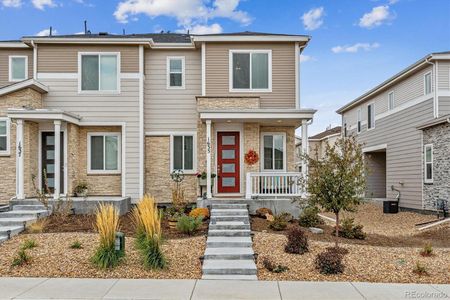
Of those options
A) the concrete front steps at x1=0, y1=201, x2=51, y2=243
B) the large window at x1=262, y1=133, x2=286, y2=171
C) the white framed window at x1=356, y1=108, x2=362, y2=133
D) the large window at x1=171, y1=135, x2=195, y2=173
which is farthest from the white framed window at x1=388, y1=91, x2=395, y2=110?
the concrete front steps at x1=0, y1=201, x2=51, y2=243

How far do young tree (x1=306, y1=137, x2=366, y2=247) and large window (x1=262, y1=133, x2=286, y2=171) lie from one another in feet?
21.2

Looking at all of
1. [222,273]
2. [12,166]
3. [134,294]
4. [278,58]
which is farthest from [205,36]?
[134,294]

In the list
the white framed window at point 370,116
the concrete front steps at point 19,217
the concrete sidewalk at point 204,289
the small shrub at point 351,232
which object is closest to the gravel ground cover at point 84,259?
the concrete sidewalk at point 204,289

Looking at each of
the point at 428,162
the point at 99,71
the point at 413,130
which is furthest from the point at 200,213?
the point at 413,130

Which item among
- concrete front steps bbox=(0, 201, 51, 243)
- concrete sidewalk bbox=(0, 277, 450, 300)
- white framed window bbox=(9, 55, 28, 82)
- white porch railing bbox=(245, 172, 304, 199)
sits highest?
white framed window bbox=(9, 55, 28, 82)

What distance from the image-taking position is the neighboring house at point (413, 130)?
17.6 metres

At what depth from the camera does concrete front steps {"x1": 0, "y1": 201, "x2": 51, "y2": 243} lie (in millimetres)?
10953

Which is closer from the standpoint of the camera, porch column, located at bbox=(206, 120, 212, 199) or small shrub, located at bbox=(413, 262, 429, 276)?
small shrub, located at bbox=(413, 262, 429, 276)

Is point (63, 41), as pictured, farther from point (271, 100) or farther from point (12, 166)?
point (271, 100)

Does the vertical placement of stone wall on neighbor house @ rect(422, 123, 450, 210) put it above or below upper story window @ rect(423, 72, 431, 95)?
below

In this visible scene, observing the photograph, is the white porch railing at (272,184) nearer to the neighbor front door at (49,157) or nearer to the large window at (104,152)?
the large window at (104,152)

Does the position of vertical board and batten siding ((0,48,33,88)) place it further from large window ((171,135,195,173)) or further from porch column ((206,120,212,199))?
porch column ((206,120,212,199))

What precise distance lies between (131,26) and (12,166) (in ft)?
34.7

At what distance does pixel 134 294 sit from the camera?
22.8 feet
